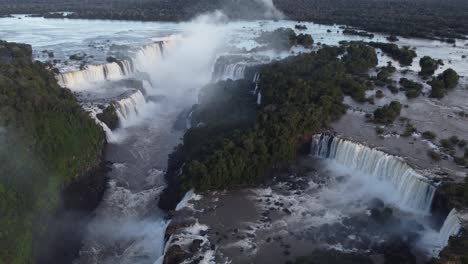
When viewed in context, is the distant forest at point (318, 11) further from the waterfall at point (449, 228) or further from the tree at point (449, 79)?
the waterfall at point (449, 228)

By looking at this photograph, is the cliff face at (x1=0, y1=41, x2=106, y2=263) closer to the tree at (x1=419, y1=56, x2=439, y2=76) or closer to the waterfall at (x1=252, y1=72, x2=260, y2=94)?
the waterfall at (x1=252, y1=72, x2=260, y2=94)

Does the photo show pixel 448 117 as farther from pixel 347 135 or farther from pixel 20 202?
pixel 20 202

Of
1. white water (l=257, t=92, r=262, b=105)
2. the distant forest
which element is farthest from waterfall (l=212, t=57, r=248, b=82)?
the distant forest

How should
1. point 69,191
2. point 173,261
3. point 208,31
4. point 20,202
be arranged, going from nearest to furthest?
point 173,261, point 20,202, point 69,191, point 208,31

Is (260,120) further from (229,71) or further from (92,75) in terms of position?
(92,75)

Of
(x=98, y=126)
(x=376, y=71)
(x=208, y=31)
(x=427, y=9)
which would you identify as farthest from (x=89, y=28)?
(x=427, y=9)

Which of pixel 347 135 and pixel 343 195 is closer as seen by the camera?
pixel 343 195
